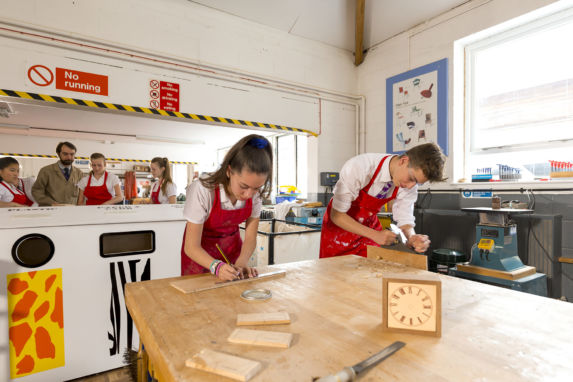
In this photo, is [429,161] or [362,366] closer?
[362,366]

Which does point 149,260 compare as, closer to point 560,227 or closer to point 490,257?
point 490,257

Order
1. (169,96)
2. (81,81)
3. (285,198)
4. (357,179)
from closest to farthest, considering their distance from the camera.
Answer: (357,179)
(81,81)
(169,96)
(285,198)

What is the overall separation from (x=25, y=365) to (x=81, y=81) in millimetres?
2263

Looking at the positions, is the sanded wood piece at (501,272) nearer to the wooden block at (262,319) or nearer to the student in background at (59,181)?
the wooden block at (262,319)

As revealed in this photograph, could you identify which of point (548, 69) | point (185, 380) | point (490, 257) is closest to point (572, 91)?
point (548, 69)

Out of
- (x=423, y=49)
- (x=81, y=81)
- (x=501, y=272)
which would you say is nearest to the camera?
(x=501, y=272)

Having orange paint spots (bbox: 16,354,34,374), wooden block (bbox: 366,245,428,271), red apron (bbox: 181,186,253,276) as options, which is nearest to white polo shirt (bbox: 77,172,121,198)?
orange paint spots (bbox: 16,354,34,374)

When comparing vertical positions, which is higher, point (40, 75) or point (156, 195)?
point (40, 75)

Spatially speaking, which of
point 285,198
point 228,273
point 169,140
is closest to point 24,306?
point 228,273

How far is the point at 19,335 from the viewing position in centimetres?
194

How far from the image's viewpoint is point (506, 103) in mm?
3316

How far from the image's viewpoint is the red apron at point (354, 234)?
1.97m

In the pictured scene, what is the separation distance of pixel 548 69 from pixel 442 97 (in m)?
0.94

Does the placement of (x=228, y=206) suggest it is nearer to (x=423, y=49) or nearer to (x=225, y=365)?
(x=225, y=365)
